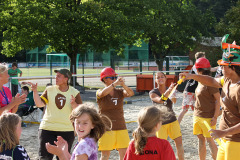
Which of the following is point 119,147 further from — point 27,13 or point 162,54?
point 162,54

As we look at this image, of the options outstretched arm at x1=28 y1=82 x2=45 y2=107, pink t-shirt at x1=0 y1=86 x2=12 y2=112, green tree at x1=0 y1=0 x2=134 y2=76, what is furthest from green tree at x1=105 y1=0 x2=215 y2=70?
pink t-shirt at x1=0 y1=86 x2=12 y2=112

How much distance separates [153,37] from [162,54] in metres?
2.47

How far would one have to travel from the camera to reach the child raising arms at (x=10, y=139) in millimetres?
3215

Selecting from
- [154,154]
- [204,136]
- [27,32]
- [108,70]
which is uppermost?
[27,32]

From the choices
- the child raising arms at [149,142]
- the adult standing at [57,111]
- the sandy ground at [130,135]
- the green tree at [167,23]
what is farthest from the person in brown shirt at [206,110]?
the green tree at [167,23]

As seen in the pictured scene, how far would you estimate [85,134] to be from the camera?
135 inches

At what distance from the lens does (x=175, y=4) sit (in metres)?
29.8

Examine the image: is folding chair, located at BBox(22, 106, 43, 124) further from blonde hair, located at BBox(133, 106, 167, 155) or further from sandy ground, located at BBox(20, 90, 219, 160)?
blonde hair, located at BBox(133, 106, 167, 155)

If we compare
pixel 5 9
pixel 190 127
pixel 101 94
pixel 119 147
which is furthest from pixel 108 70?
pixel 5 9

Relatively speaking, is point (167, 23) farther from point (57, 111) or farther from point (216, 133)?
point (216, 133)

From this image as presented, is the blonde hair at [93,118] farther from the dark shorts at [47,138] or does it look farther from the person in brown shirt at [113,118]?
the person in brown shirt at [113,118]

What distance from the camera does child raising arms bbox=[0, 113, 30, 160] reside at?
3215 millimetres

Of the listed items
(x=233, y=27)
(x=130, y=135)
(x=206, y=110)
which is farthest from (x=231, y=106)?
(x=233, y=27)

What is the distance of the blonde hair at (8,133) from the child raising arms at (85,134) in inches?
16.0
